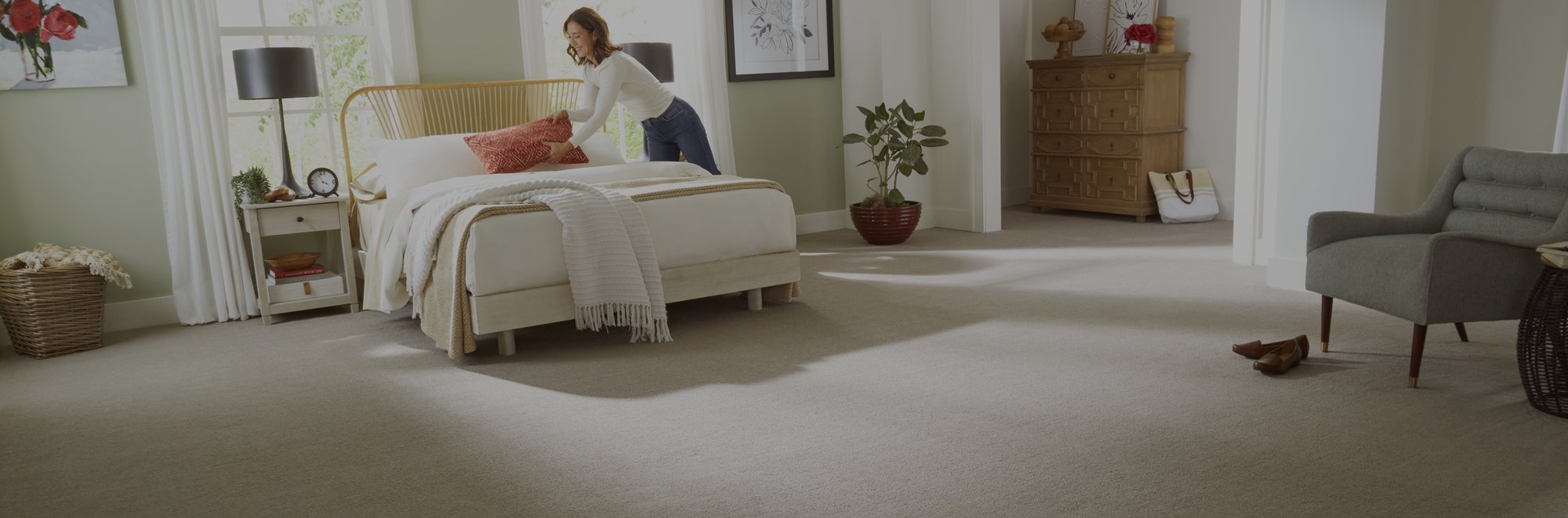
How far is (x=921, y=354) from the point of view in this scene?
12.0ft

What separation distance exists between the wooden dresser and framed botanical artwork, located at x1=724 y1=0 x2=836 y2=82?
158cm

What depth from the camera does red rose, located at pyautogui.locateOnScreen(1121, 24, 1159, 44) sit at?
21.9 feet

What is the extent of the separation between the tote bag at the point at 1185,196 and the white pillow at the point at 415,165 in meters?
3.67

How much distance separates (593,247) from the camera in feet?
12.6

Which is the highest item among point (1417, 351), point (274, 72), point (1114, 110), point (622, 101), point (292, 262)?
point (274, 72)

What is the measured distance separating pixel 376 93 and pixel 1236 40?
198 inches

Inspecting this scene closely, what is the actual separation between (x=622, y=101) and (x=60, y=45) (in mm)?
2363

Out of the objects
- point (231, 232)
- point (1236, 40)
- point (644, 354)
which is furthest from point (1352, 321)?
point (231, 232)

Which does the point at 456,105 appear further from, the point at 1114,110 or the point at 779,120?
the point at 1114,110

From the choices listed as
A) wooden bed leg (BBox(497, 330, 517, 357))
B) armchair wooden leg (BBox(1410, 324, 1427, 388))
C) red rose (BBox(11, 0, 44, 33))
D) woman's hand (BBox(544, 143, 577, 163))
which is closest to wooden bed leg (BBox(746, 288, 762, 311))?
wooden bed leg (BBox(497, 330, 517, 357))

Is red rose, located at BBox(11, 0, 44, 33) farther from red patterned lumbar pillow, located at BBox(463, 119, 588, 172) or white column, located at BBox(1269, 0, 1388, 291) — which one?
white column, located at BBox(1269, 0, 1388, 291)

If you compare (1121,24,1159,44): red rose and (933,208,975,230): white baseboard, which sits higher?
(1121,24,1159,44): red rose

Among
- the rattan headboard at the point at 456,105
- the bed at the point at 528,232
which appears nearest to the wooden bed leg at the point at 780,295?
the bed at the point at 528,232

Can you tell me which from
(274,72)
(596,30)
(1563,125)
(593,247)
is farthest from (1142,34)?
(274,72)
